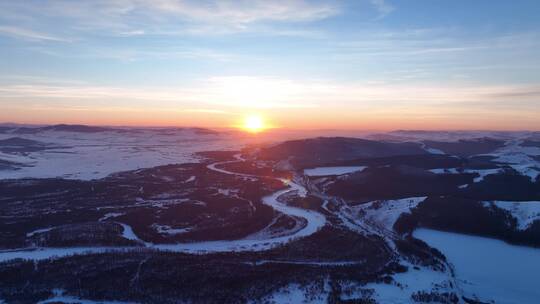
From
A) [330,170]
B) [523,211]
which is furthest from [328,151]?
[523,211]

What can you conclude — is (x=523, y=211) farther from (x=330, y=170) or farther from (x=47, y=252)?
(x=47, y=252)

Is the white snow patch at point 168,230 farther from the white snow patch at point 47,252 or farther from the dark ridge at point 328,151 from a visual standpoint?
the dark ridge at point 328,151

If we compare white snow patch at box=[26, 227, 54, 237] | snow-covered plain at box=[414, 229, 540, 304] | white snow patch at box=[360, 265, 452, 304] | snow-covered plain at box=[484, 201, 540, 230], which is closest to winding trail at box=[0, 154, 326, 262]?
white snow patch at box=[26, 227, 54, 237]

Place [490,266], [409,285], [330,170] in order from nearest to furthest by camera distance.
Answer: [409,285]
[490,266]
[330,170]

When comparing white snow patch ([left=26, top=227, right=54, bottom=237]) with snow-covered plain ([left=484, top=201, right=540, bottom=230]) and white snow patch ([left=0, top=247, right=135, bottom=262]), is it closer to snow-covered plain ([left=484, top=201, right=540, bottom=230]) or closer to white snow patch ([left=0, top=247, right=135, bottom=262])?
white snow patch ([left=0, top=247, right=135, bottom=262])

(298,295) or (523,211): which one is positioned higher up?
(523,211)

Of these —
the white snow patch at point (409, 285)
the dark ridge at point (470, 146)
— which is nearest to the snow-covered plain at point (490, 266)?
the white snow patch at point (409, 285)

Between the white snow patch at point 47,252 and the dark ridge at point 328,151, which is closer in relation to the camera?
the white snow patch at point 47,252

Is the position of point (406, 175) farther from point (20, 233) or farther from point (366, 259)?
point (20, 233)
